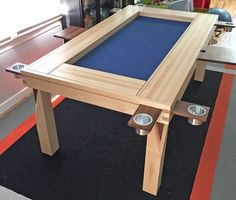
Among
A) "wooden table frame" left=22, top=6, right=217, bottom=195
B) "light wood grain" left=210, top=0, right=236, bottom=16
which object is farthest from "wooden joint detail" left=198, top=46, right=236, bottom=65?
"light wood grain" left=210, top=0, right=236, bottom=16

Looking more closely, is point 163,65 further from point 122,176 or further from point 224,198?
point 224,198

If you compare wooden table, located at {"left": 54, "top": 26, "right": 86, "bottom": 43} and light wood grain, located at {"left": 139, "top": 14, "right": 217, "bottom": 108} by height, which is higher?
light wood grain, located at {"left": 139, "top": 14, "right": 217, "bottom": 108}

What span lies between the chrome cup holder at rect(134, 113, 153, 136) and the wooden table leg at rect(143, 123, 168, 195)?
7.8 inches

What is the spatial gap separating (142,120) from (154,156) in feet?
1.29

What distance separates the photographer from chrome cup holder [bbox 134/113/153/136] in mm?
1210

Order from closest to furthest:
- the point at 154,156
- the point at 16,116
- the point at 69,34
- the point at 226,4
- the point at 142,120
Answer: the point at 142,120
the point at 154,156
the point at 69,34
the point at 16,116
the point at 226,4

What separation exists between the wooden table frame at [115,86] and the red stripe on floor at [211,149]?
278mm

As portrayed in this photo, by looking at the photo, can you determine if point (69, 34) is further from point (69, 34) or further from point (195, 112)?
point (195, 112)

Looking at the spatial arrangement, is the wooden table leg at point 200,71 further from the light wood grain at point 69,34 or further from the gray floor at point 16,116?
the gray floor at point 16,116

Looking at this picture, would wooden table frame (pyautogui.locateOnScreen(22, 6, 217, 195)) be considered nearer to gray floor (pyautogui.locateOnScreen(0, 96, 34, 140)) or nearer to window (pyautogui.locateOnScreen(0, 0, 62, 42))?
gray floor (pyautogui.locateOnScreen(0, 96, 34, 140))

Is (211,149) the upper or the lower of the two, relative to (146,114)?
lower

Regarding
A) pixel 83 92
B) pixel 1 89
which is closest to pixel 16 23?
pixel 1 89

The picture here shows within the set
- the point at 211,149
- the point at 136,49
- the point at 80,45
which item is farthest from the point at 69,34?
the point at 211,149

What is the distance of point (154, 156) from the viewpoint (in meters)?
1.56
